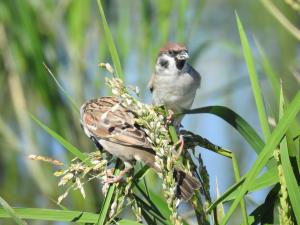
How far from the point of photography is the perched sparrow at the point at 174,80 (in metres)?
2.56

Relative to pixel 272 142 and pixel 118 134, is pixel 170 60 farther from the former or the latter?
pixel 272 142

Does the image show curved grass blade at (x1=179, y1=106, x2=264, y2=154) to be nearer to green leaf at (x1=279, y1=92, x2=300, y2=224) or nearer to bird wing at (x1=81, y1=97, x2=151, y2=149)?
green leaf at (x1=279, y1=92, x2=300, y2=224)

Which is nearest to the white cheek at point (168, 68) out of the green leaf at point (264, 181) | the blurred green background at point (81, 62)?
the blurred green background at point (81, 62)

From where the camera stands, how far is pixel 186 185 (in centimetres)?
152

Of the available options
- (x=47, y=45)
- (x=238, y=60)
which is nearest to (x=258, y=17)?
(x=238, y=60)

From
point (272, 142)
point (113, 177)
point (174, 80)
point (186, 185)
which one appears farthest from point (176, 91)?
point (272, 142)

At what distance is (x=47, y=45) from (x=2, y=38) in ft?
0.85

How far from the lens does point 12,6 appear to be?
121 inches

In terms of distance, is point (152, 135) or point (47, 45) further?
point (47, 45)

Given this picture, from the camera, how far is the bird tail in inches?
58.7

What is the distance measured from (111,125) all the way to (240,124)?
712 mm

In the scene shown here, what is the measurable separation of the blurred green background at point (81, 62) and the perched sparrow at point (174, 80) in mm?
186

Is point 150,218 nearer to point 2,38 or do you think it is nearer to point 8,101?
point 2,38

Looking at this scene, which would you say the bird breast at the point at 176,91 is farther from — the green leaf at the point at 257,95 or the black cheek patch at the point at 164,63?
the green leaf at the point at 257,95
